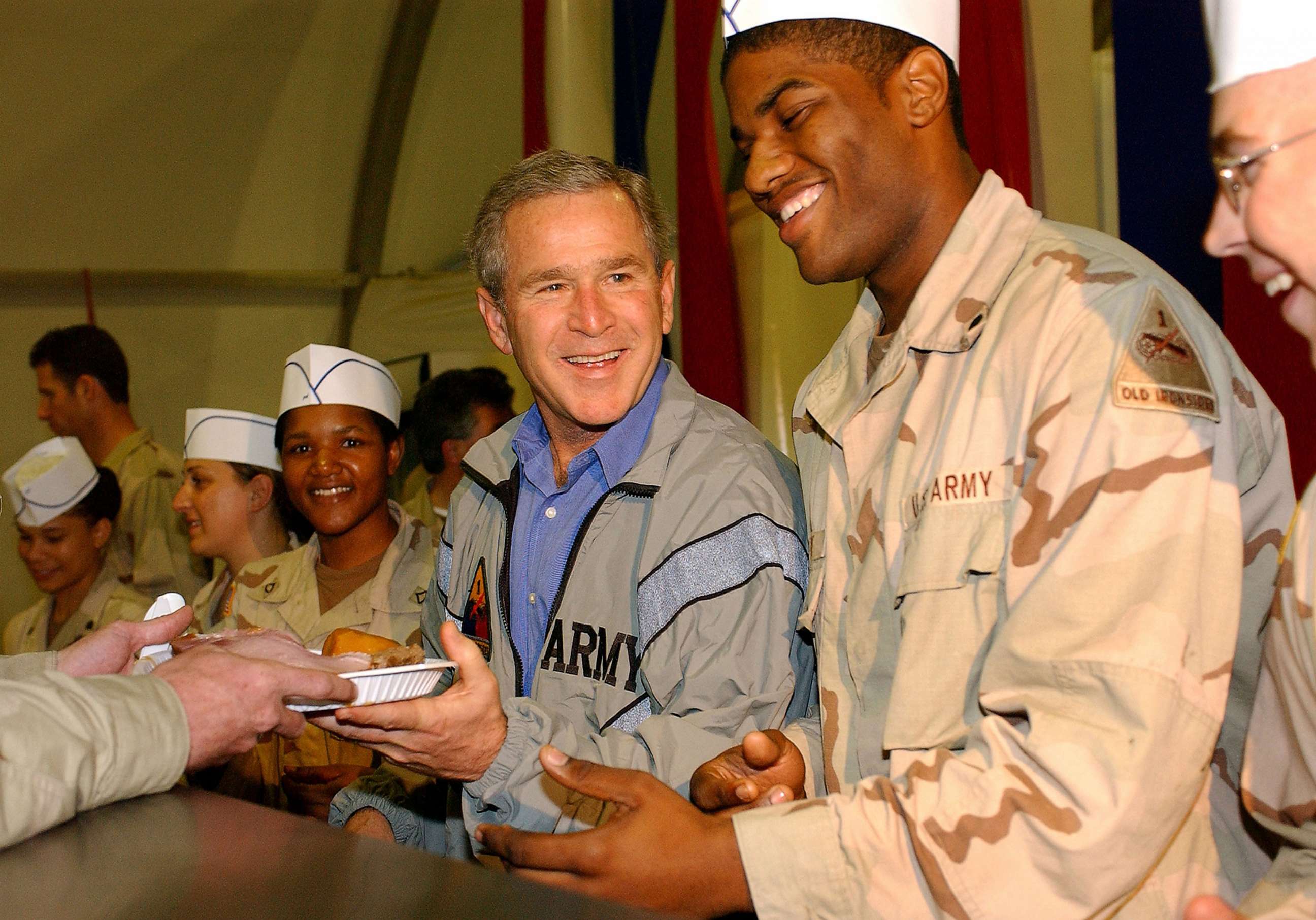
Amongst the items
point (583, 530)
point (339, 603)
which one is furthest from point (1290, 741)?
point (339, 603)

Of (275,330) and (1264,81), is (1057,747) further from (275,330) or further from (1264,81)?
(275,330)

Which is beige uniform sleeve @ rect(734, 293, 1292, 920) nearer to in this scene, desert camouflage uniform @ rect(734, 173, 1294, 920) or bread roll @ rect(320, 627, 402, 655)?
desert camouflage uniform @ rect(734, 173, 1294, 920)

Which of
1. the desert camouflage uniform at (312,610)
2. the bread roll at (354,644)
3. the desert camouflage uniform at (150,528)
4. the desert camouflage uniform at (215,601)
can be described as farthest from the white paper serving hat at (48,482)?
the bread roll at (354,644)

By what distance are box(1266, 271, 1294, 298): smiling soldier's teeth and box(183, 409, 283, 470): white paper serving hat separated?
11.6 ft

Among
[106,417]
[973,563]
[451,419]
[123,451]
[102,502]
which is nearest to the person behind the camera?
[973,563]

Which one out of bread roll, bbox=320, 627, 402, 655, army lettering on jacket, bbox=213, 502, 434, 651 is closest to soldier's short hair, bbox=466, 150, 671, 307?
bread roll, bbox=320, 627, 402, 655

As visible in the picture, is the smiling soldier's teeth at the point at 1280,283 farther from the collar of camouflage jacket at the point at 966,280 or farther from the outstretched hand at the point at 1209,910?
the outstretched hand at the point at 1209,910

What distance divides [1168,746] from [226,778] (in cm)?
279

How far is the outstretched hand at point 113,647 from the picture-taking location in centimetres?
175

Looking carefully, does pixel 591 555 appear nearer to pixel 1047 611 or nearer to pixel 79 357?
pixel 1047 611

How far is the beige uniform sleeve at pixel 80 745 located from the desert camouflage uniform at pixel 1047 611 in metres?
0.66

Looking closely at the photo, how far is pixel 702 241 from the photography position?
4.09 m

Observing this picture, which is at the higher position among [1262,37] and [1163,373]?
[1262,37]

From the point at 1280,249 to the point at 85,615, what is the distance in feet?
15.2
